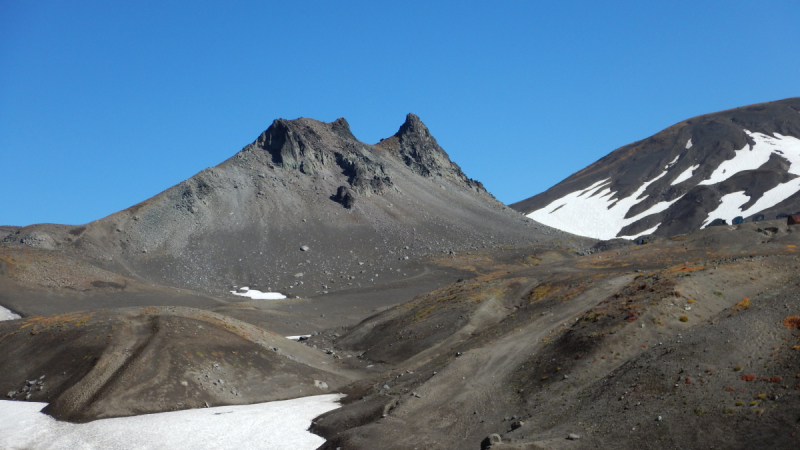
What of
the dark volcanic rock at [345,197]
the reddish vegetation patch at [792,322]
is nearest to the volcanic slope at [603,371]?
the reddish vegetation patch at [792,322]

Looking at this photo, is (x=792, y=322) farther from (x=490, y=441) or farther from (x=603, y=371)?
(x=490, y=441)

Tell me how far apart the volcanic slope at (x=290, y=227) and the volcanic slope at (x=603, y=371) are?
185 feet

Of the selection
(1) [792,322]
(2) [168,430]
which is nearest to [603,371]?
(1) [792,322]

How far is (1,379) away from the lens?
126 feet

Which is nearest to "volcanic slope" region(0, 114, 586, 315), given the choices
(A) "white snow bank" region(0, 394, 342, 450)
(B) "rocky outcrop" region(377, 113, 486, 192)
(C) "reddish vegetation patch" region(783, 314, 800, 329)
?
(B) "rocky outcrop" region(377, 113, 486, 192)

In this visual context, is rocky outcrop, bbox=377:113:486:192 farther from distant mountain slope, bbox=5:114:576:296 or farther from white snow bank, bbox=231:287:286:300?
white snow bank, bbox=231:287:286:300

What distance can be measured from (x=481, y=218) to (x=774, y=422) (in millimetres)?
130066

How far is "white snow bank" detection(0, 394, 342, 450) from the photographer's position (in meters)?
29.9

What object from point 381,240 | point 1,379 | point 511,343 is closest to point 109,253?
point 381,240

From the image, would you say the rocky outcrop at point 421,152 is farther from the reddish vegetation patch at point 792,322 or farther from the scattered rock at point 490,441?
the scattered rock at point 490,441

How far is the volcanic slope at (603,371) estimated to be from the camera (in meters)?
21.5

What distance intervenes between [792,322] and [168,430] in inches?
1158

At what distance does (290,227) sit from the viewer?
427 ft

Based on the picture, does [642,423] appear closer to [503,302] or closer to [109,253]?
[503,302]
